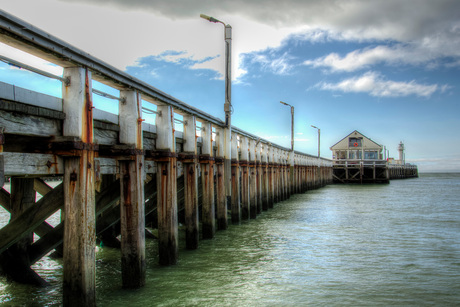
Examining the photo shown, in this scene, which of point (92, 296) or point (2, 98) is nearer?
point (2, 98)

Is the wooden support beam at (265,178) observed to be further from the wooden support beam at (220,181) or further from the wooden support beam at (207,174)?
the wooden support beam at (207,174)

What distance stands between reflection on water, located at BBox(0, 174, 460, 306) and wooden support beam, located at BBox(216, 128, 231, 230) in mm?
468

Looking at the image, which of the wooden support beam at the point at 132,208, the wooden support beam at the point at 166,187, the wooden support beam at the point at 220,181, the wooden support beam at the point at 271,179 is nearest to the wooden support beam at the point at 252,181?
the wooden support beam at the point at 271,179

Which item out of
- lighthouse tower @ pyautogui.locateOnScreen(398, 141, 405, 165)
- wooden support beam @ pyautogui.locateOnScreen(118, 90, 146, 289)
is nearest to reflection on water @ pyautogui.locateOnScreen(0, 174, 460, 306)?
wooden support beam @ pyautogui.locateOnScreen(118, 90, 146, 289)

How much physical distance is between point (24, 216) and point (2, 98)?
167cm

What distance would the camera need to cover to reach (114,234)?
9930 millimetres

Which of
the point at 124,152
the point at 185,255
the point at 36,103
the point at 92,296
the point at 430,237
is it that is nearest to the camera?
the point at 36,103

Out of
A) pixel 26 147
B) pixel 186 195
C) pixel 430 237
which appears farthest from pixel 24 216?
pixel 430 237

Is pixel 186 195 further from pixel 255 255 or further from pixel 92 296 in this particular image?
pixel 92 296

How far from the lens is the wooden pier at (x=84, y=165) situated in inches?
180

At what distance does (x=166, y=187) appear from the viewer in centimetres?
760

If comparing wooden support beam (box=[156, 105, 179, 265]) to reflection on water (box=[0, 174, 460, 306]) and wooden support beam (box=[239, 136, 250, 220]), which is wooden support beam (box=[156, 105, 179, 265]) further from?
wooden support beam (box=[239, 136, 250, 220])

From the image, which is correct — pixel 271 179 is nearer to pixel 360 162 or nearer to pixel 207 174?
pixel 207 174

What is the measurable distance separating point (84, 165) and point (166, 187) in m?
2.82
